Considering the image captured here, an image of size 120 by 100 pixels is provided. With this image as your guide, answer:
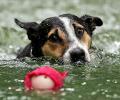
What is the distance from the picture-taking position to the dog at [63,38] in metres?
8.55

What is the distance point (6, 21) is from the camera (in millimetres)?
15617

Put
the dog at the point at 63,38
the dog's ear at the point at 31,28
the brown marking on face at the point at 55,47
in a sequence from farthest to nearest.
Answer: the dog's ear at the point at 31,28, the brown marking on face at the point at 55,47, the dog at the point at 63,38

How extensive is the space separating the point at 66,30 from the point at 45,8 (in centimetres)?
953

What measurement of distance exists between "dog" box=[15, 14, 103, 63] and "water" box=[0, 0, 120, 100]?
23 cm

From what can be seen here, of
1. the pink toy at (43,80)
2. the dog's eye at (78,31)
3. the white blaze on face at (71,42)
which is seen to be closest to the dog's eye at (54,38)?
the white blaze on face at (71,42)

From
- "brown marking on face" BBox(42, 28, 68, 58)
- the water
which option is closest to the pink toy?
the water

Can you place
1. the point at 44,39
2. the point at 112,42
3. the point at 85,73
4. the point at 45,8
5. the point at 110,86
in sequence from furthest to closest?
the point at 45,8 < the point at 112,42 < the point at 44,39 < the point at 85,73 < the point at 110,86

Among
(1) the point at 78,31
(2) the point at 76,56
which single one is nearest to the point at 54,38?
(1) the point at 78,31

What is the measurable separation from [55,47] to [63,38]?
23 cm

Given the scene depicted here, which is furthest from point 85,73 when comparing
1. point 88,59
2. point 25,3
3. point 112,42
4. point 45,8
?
point 25,3

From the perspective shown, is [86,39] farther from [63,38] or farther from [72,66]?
[72,66]

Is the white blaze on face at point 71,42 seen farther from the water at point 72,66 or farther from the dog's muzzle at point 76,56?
the water at point 72,66

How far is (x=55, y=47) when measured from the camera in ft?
29.4

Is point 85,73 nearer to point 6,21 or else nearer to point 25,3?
point 6,21
